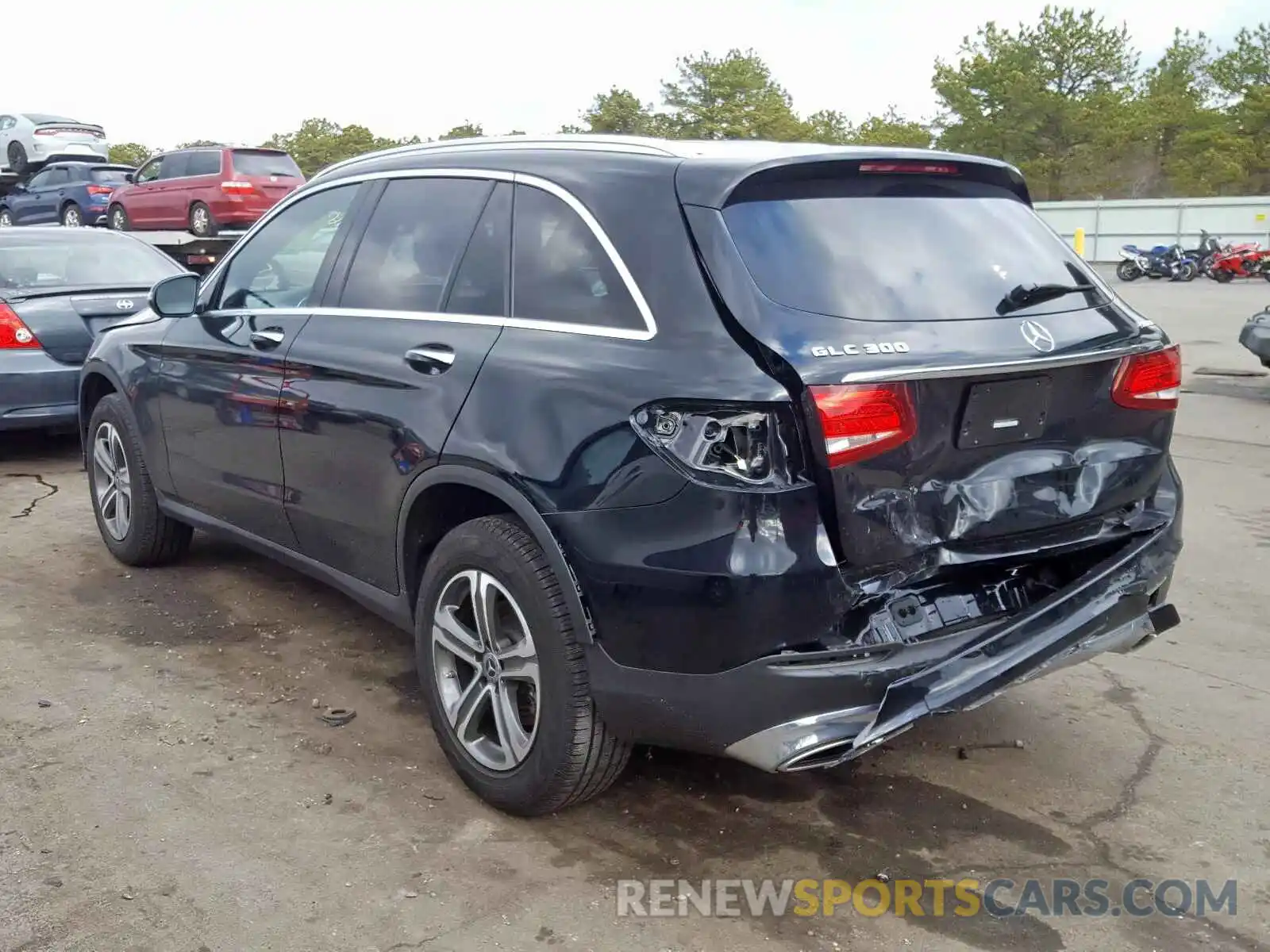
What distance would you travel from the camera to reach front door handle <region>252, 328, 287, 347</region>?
14.6 feet

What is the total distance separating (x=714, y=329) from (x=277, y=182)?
1820 cm

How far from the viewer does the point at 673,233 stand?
3.19 m

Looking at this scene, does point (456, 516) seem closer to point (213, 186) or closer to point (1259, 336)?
point (1259, 336)

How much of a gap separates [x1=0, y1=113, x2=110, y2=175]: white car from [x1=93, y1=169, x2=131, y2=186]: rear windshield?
4.94 meters

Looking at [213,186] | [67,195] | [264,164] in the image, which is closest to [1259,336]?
[264,164]

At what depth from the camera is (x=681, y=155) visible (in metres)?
3.37

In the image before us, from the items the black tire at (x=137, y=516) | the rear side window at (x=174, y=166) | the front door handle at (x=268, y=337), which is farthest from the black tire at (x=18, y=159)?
the front door handle at (x=268, y=337)

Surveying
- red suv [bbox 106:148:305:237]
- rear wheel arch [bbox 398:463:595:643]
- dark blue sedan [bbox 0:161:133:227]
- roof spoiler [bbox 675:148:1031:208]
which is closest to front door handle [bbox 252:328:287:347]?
rear wheel arch [bbox 398:463:595:643]

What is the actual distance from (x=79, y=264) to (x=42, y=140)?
22063 mm

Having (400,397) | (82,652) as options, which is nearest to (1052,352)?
(400,397)

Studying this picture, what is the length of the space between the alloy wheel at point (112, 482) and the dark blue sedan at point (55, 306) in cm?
169

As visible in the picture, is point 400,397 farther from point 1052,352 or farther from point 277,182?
point 277,182

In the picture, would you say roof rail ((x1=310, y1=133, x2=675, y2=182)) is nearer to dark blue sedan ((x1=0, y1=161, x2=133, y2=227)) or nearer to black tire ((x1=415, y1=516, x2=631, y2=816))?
black tire ((x1=415, y1=516, x2=631, y2=816))

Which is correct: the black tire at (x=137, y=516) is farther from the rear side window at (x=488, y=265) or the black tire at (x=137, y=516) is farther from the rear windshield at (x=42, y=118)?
the rear windshield at (x=42, y=118)
